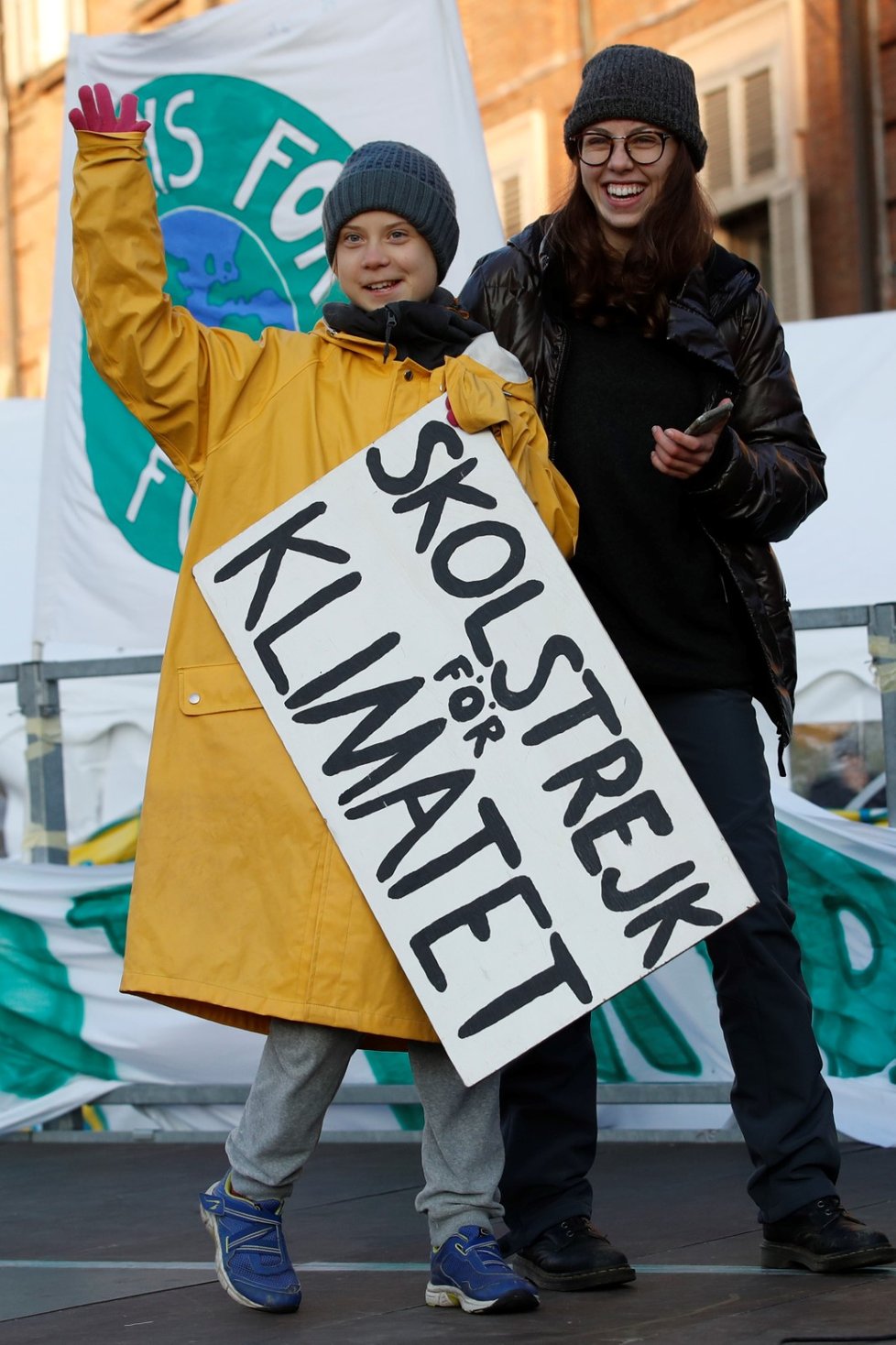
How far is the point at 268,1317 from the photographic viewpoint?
9.22ft

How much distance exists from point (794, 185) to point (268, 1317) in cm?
1037

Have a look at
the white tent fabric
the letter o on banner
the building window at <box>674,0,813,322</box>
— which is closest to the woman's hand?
the letter o on banner

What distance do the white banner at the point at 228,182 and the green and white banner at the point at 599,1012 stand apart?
0.76 meters

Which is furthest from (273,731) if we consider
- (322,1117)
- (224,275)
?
(224,275)

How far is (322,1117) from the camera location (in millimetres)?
2834

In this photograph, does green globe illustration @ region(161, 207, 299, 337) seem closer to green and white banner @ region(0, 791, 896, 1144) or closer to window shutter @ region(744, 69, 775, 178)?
green and white banner @ region(0, 791, 896, 1144)

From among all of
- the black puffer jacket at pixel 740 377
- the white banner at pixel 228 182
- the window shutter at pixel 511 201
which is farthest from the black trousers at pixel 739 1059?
the window shutter at pixel 511 201

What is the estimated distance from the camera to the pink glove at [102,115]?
108 inches

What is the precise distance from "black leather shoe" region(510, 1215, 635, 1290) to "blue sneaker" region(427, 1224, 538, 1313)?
9 centimetres

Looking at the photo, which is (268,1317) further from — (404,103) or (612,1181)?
(404,103)

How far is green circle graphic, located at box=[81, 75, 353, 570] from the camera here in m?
5.06

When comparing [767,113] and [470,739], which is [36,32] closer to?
[767,113]

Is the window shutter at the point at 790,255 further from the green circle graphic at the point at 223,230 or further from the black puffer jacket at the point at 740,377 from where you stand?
the black puffer jacket at the point at 740,377

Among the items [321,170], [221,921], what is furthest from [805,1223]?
[321,170]
